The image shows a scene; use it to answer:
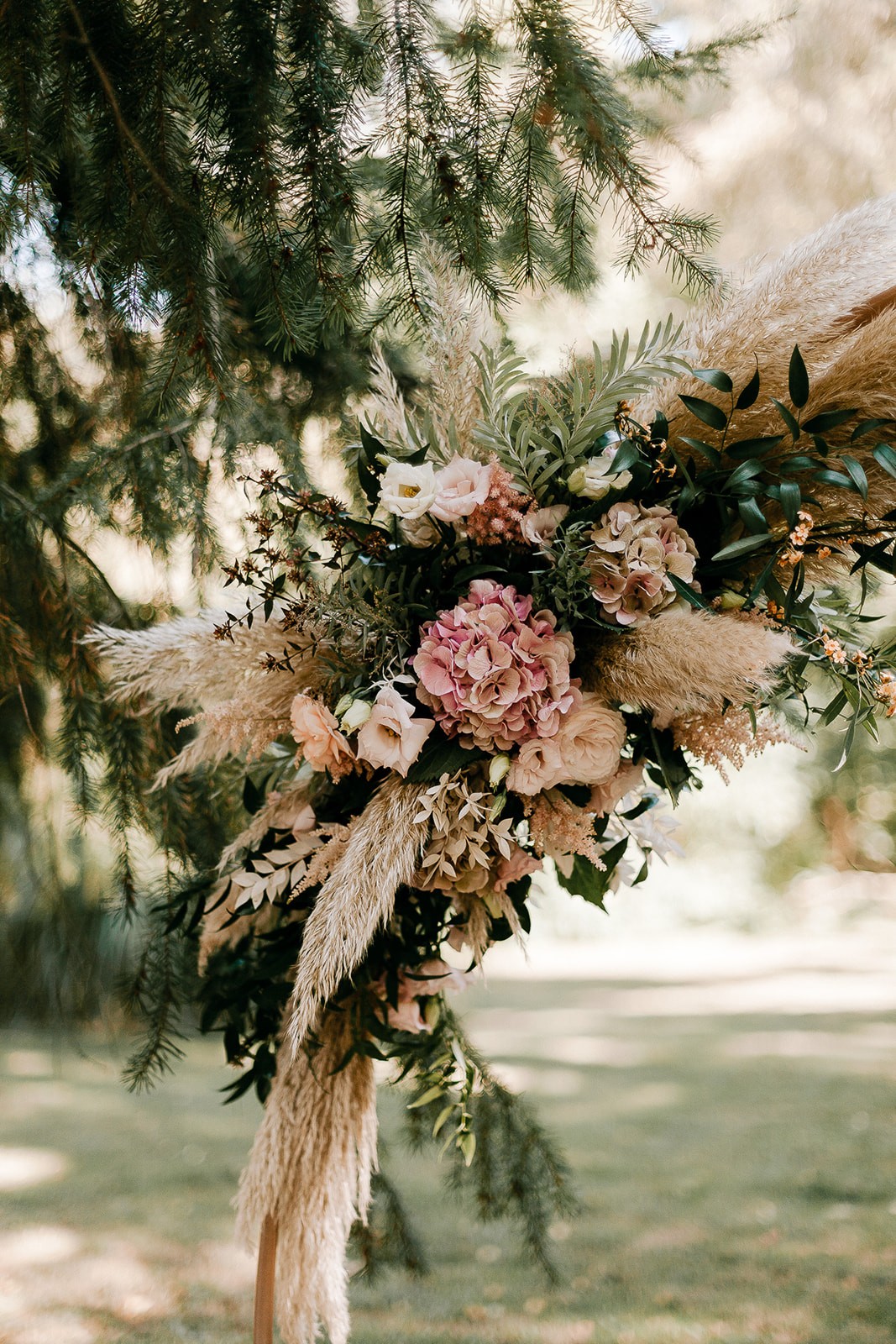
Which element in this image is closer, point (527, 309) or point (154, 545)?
point (154, 545)

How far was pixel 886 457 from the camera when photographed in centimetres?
83

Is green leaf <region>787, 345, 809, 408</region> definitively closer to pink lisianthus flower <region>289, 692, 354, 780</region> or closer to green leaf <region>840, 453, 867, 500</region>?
green leaf <region>840, 453, 867, 500</region>

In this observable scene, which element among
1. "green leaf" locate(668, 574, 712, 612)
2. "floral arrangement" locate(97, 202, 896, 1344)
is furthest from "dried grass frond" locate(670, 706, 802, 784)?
"green leaf" locate(668, 574, 712, 612)

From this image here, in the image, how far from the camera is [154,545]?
1.51m

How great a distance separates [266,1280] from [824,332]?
1110 mm

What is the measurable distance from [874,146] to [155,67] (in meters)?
2.94

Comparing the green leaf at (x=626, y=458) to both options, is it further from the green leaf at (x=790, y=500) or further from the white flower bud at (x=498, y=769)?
the white flower bud at (x=498, y=769)

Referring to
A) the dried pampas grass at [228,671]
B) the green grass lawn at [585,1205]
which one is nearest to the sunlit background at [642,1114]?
the green grass lawn at [585,1205]

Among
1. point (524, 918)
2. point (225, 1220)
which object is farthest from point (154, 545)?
point (225, 1220)

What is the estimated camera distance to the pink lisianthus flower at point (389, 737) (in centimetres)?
87

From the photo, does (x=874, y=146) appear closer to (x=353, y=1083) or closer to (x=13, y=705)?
(x=13, y=705)

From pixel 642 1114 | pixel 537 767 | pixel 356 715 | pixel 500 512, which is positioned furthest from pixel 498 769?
pixel 642 1114

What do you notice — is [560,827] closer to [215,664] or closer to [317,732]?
[317,732]

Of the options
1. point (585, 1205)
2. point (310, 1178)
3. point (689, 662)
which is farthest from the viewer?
point (585, 1205)
